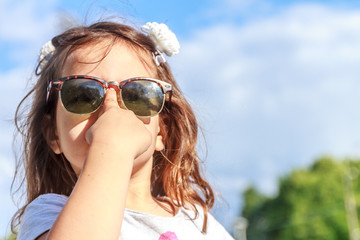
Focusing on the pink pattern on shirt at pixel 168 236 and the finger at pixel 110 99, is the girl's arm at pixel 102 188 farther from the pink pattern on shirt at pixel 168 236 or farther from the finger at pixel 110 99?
the pink pattern on shirt at pixel 168 236

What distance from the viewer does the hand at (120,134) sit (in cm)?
209

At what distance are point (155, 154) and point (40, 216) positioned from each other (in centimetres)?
102

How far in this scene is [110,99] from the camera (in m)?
2.65

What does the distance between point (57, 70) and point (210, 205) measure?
45.4 inches

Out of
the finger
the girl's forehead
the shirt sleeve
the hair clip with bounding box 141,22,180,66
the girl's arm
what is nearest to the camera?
the girl's arm

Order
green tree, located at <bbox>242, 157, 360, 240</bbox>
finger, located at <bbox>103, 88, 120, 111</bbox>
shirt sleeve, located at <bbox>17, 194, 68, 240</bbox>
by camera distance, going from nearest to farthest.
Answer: shirt sleeve, located at <bbox>17, 194, 68, 240</bbox>
finger, located at <bbox>103, 88, 120, 111</bbox>
green tree, located at <bbox>242, 157, 360, 240</bbox>

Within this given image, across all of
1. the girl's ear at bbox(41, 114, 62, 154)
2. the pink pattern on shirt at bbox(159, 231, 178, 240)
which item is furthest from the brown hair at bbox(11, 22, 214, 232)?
the pink pattern on shirt at bbox(159, 231, 178, 240)

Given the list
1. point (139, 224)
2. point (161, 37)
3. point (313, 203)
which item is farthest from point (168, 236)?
point (313, 203)

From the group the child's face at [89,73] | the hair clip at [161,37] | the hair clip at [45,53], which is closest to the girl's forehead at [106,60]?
the child's face at [89,73]

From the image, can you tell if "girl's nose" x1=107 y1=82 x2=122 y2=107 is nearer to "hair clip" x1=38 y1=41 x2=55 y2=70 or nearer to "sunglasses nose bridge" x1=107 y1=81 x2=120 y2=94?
"sunglasses nose bridge" x1=107 y1=81 x2=120 y2=94

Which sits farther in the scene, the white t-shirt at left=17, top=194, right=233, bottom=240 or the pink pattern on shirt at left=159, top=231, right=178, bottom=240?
the pink pattern on shirt at left=159, top=231, right=178, bottom=240

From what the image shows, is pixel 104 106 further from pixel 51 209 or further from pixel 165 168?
pixel 165 168

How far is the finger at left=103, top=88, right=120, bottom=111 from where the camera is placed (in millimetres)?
2631

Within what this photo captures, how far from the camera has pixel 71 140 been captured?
2.71m
